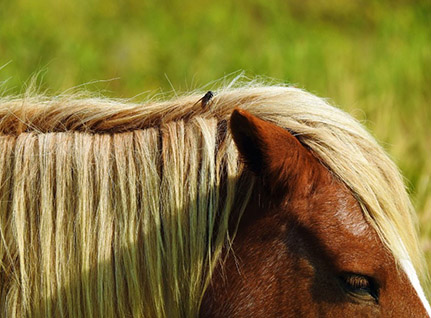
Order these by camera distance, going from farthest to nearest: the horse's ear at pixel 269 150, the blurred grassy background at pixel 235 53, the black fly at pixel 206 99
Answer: the blurred grassy background at pixel 235 53 → the black fly at pixel 206 99 → the horse's ear at pixel 269 150

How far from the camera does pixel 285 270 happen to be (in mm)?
1771

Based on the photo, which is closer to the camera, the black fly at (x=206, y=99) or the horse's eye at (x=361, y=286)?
the horse's eye at (x=361, y=286)

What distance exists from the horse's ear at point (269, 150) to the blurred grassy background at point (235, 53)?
2.69 metres

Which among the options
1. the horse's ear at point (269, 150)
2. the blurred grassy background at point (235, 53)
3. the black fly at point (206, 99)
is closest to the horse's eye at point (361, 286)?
the horse's ear at point (269, 150)

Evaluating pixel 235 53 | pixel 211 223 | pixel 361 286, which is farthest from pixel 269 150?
pixel 235 53

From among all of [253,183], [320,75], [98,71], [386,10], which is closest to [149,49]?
[98,71]

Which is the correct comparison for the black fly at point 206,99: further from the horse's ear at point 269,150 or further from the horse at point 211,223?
the horse's ear at point 269,150

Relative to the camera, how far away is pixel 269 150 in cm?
173

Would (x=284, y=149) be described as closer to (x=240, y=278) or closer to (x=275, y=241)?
(x=275, y=241)

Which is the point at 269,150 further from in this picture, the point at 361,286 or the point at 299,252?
the point at 361,286

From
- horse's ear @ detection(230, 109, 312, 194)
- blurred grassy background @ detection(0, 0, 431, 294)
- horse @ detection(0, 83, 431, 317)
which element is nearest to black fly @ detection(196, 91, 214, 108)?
horse @ detection(0, 83, 431, 317)

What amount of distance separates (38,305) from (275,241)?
27.0 inches

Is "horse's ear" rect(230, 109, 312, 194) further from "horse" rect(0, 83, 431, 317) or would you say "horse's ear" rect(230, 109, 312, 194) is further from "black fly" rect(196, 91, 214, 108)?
"black fly" rect(196, 91, 214, 108)

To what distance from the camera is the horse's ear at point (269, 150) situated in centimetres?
169
